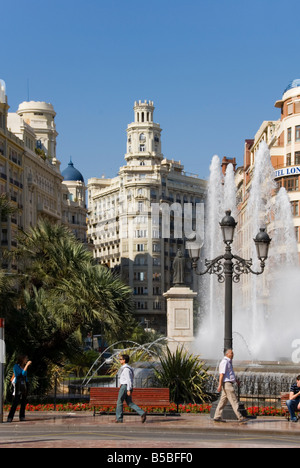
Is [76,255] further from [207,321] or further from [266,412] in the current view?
[207,321]

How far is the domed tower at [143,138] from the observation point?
500 feet

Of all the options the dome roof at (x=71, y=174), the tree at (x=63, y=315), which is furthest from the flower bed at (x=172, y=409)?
the dome roof at (x=71, y=174)

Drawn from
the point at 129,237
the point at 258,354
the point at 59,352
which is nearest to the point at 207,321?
the point at 258,354

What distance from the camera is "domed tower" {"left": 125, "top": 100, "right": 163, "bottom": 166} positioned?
15225 cm

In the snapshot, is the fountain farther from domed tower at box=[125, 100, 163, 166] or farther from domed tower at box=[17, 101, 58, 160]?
domed tower at box=[125, 100, 163, 166]

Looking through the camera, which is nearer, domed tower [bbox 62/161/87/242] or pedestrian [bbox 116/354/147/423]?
pedestrian [bbox 116/354/147/423]

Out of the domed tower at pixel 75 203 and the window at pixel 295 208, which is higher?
the domed tower at pixel 75 203

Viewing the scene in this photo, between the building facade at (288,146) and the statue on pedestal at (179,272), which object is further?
the building facade at (288,146)

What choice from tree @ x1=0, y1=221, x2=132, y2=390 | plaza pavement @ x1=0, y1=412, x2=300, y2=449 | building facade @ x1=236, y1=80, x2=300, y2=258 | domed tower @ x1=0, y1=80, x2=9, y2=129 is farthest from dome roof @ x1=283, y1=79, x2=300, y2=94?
plaza pavement @ x1=0, y1=412, x2=300, y2=449

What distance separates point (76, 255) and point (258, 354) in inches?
507

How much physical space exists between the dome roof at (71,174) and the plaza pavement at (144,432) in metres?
137

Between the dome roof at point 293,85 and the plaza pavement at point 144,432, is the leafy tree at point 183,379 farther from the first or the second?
the dome roof at point 293,85

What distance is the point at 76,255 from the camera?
3541 centimetres

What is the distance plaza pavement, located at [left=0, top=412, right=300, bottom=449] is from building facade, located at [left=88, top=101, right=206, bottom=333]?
10992 centimetres
